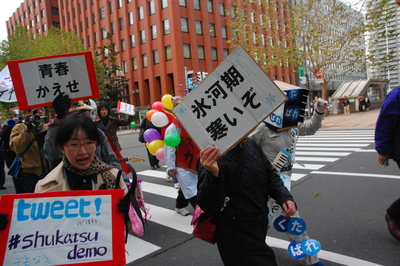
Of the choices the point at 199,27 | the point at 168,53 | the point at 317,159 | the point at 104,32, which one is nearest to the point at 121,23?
→ the point at 104,32

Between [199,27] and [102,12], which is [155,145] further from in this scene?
[102,12]

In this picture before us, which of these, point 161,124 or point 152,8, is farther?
point 152,8

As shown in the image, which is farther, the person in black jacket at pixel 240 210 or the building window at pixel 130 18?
the building window at pixel 130 18

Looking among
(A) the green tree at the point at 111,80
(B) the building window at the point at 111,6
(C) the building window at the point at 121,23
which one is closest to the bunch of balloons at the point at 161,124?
(A) the green tree at the point at 111,80

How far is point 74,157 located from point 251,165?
3.95ft

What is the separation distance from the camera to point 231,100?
205 cm

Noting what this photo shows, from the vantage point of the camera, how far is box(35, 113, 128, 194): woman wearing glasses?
80.8 inches

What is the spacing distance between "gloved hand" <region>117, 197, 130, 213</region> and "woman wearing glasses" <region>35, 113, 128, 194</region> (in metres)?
0.16

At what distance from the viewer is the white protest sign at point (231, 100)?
2021 mm

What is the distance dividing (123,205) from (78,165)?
0.43 m

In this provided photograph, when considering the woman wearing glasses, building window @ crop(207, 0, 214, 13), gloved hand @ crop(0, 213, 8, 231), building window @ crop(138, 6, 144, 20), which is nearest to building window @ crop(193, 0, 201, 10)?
building window @ crop(207, 0, 214, 13)

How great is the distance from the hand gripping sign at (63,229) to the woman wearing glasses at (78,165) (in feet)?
0.44

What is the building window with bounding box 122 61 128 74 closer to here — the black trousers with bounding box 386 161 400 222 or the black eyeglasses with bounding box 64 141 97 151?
the black trousers with bounding box 386 161 400 222

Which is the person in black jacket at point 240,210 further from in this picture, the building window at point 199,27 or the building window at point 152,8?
the building window at point 152,8
